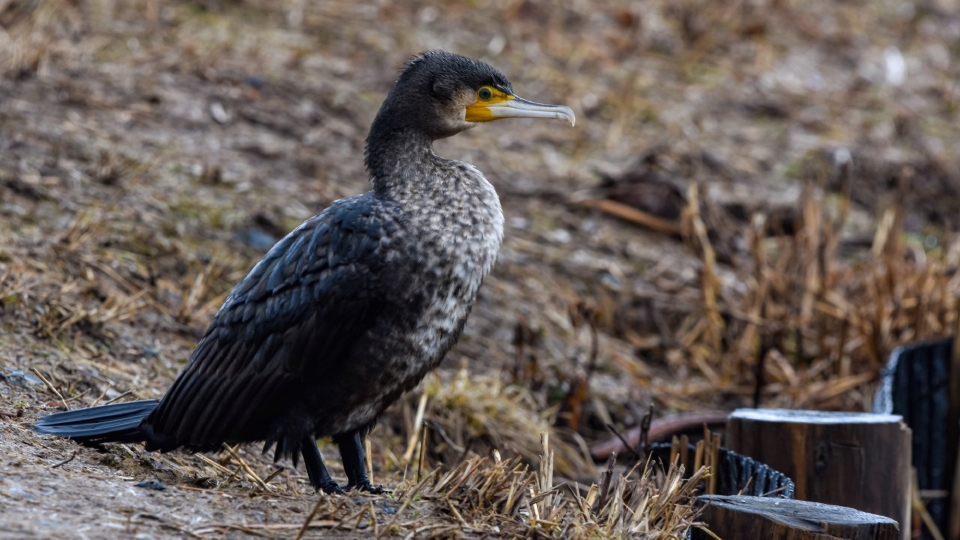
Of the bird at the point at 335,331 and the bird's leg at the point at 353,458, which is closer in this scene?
the bird at the point at 335,331

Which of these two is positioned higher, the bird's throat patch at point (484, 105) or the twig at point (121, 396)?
the bird's throat patch at point (484, 105)

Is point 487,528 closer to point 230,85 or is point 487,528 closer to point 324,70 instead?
point 230,85

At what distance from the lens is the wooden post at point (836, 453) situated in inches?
136

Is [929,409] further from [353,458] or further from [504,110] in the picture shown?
[353,458]

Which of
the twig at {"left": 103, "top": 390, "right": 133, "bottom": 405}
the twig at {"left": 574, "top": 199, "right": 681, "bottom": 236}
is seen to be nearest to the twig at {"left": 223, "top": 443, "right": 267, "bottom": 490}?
the twig at {"left": 103, "top": 390, "right": 133, "bottom": 405}

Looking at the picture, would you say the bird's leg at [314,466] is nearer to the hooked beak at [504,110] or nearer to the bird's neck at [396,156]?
the bird's neck at [396,156]

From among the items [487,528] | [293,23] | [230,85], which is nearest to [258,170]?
[230,85]

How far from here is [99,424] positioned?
9.86 ft

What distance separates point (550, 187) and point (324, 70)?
72.6 inches

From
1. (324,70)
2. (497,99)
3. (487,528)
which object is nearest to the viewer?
(487,528)

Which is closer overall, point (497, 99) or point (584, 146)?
point (497, 99)

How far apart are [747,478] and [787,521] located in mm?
749

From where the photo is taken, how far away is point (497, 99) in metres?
3.37

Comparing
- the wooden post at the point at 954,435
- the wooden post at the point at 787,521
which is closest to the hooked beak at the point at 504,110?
the wooden post at the point at 787,521
